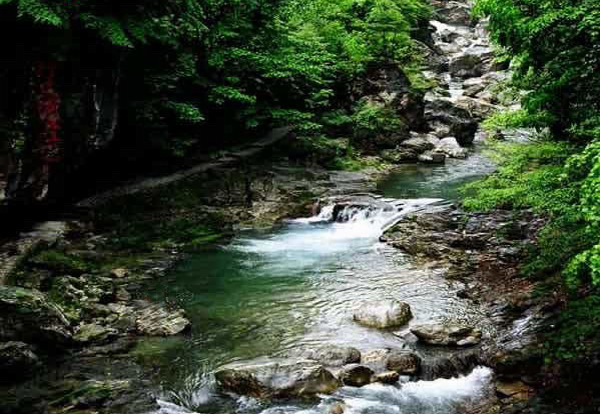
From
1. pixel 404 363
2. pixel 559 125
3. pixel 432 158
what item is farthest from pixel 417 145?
pixel 404 363

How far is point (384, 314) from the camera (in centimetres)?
869

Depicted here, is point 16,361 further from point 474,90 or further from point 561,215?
point 474,90

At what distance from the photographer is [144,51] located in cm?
1394

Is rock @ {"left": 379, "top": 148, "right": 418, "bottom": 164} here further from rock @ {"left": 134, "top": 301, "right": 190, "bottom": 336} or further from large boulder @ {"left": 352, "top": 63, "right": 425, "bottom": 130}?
rock @ {"left": 134, "top": 301, "right": 190, "bottom": 336}

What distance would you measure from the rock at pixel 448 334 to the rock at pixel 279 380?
67.2 inches

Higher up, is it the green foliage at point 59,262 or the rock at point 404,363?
the green foliage at point 59,262

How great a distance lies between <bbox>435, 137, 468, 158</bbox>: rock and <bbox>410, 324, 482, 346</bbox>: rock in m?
15.8

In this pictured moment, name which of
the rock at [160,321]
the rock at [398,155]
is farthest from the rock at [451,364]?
the rock at [398,155]

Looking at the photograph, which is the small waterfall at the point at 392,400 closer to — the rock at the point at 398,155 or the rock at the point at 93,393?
the rock at the point at 93,393

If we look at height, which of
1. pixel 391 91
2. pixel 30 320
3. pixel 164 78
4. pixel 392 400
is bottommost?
pixel 392 400

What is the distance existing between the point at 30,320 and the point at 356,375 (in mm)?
4474

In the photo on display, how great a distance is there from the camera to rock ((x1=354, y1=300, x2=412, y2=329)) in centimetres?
859

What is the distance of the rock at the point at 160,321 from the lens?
8438 mm

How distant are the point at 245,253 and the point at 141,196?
3390 mm
